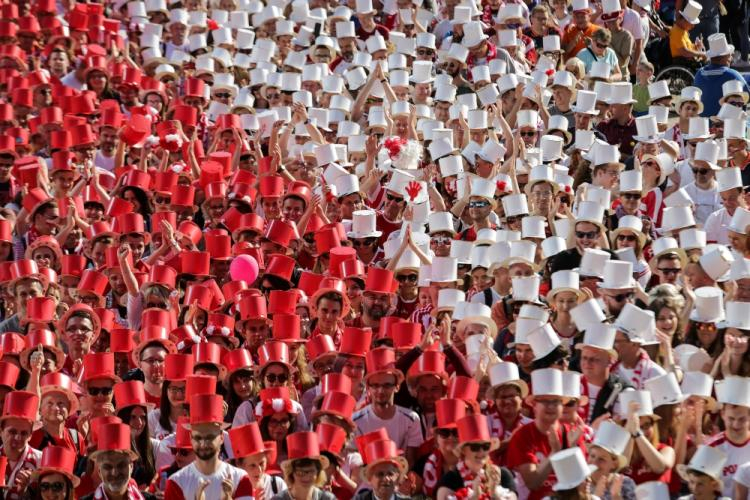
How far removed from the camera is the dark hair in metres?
12.4

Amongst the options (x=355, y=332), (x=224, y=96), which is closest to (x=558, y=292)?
(x=355, y=332)

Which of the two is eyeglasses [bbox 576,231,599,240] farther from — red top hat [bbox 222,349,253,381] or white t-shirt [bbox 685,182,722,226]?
red top hat [bbox 222,349,253,381]

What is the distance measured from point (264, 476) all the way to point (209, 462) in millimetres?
363

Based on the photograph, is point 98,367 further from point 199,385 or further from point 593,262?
point 593,262

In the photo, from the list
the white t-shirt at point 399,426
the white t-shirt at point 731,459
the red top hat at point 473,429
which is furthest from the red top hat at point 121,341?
the white t-shirt at point 731,459

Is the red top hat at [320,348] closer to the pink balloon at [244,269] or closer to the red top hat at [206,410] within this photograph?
the red top hat at [206,410]

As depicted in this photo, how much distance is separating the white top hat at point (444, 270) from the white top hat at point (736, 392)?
322cm

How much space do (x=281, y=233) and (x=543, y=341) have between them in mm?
3514

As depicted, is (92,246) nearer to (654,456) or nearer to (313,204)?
(313,204)

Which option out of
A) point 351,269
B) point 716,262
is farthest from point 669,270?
point 351,269

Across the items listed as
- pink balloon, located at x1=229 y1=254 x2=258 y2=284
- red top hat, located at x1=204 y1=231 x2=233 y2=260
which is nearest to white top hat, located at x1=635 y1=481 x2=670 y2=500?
pink balloon, located at x1=229 y1=254 x2=258 y2=284

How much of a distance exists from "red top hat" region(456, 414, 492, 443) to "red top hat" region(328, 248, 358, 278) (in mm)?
3406

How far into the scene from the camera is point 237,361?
1320cm

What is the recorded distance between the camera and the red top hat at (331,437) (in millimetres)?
12047
